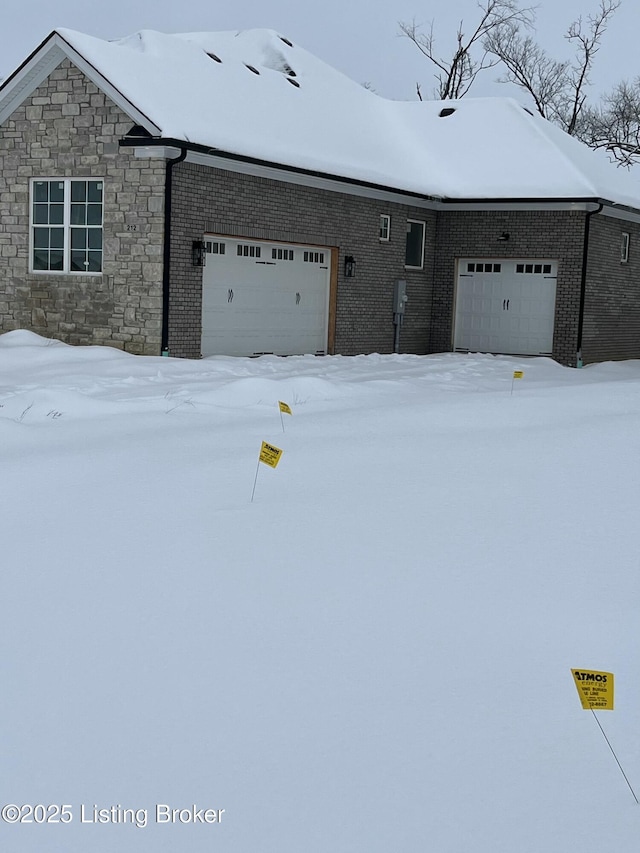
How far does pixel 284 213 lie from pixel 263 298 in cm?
146

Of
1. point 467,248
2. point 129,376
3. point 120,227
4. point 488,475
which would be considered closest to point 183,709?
point 488,475

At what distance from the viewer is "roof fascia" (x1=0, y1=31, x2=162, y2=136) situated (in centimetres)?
1577

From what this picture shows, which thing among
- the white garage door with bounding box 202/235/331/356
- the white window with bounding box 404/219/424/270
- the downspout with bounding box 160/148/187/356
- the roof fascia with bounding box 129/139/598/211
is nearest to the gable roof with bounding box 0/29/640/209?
the roof fascia with bounding box 129/139/598/211

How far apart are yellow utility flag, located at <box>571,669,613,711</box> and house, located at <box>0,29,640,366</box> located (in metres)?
12.8

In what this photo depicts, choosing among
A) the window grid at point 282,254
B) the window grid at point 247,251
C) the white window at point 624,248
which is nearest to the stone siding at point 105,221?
the window grid at point 247,251

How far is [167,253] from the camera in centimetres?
1577

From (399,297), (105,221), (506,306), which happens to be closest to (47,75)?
(105,221)

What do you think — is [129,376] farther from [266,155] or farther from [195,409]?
[266,155]

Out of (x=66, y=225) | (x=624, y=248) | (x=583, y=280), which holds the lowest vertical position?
(x=583, y=280)

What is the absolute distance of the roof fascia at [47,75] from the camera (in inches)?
621

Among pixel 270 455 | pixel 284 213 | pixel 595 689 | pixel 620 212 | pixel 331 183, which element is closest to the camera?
pixel 595 689

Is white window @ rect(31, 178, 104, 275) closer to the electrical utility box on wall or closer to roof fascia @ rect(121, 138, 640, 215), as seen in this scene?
roof fascia @ rect(121, 138, 640, 215)

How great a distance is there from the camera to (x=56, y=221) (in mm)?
16797

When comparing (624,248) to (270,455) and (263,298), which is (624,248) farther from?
(270,455)
